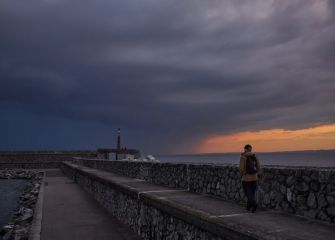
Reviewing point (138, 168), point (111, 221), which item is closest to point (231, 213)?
point (111, 221)

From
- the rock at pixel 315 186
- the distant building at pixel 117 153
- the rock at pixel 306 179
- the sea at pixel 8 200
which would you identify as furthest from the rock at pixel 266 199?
the distant building at pixel 117 153

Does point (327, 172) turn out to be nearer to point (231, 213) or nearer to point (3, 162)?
point (231, 213)

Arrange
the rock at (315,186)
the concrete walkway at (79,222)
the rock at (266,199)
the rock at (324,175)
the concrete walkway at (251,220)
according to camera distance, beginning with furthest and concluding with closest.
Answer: the concrete walkway at (79,222)
the rock at (266,199)
the rock at (315,186)
the rock at (324,175)
the concrete walkway at (251,220)

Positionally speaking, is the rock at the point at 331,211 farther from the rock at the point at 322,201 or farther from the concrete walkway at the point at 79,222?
the concrete walkway at the point at 79,222

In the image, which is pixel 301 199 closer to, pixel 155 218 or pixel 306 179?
pixel 306 179

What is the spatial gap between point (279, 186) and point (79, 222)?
739cm

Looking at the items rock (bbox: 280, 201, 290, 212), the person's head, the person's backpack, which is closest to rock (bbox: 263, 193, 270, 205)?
rock (bbox: 280, 201, 290, 212)

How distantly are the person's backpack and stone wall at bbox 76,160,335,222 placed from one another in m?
0.32

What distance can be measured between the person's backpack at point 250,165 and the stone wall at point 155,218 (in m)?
1.19

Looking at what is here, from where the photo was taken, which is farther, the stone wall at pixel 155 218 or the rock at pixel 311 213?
the stone wall at pixel 155 218

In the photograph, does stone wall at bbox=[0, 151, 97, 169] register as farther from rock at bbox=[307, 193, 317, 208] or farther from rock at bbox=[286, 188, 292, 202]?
rock at bbox=[307, 193, 317, 208]

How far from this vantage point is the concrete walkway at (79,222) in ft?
33.8

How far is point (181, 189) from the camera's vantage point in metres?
10.6

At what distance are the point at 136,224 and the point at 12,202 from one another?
18.1m
